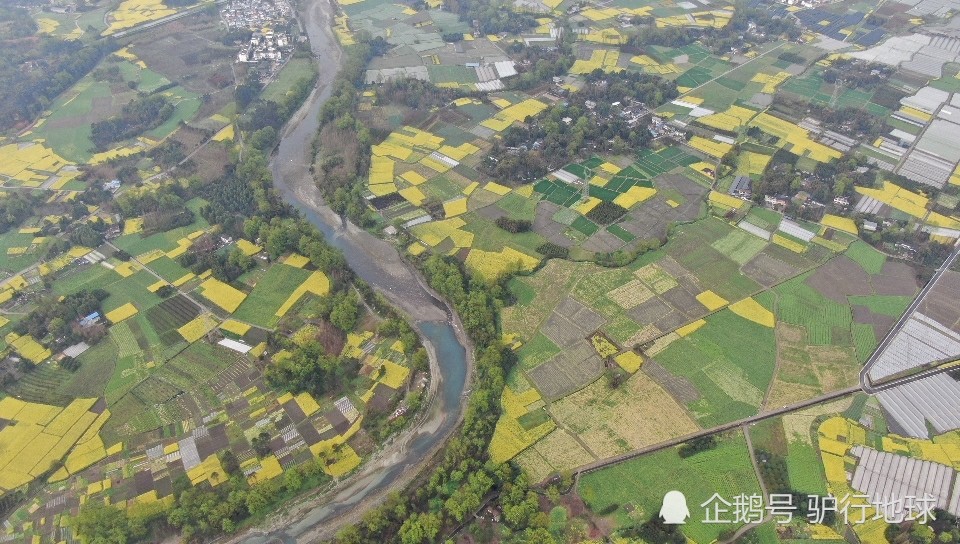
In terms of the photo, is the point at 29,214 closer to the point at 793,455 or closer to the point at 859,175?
the point at 793,455

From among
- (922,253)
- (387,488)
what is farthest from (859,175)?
(387,488)

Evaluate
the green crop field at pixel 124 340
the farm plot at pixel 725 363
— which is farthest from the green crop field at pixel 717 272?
the green crop field at pixel 124 340

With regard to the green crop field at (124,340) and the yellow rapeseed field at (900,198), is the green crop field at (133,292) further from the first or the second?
the yellow rapeseed field at (900,198)

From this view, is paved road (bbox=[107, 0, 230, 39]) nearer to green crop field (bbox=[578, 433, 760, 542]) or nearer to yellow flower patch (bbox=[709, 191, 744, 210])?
yellow flower patch (bbox=[709, 191, 744, 210])

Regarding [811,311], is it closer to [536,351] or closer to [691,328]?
[691,328]

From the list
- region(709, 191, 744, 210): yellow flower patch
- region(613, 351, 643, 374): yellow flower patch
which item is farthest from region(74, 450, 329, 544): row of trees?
region(709, 191, 744, 210): yellow flower patch

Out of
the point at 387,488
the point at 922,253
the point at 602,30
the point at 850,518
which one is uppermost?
the point at 602,30
